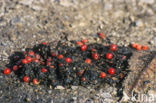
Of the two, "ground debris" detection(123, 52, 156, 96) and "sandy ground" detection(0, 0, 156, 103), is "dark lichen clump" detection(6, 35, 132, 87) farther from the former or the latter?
"sandy ground" detection(0, 0, 156, 103)

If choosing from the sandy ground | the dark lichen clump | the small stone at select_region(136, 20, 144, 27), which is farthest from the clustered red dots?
the small stone at select_region(136, 20, 144, 27)

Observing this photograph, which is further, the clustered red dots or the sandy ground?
the sandy ground

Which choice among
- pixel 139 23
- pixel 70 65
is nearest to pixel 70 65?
pixel 70 65

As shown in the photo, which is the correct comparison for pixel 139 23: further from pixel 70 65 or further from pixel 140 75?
pixel 70 65

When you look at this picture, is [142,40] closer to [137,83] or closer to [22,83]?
[137,83]

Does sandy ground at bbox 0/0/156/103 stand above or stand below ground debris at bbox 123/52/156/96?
above

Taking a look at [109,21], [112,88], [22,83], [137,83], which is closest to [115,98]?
[112,88]

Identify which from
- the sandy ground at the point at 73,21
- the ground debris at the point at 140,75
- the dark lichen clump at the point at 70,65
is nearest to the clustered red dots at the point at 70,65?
the dark lichen clump at the point at 70,65
